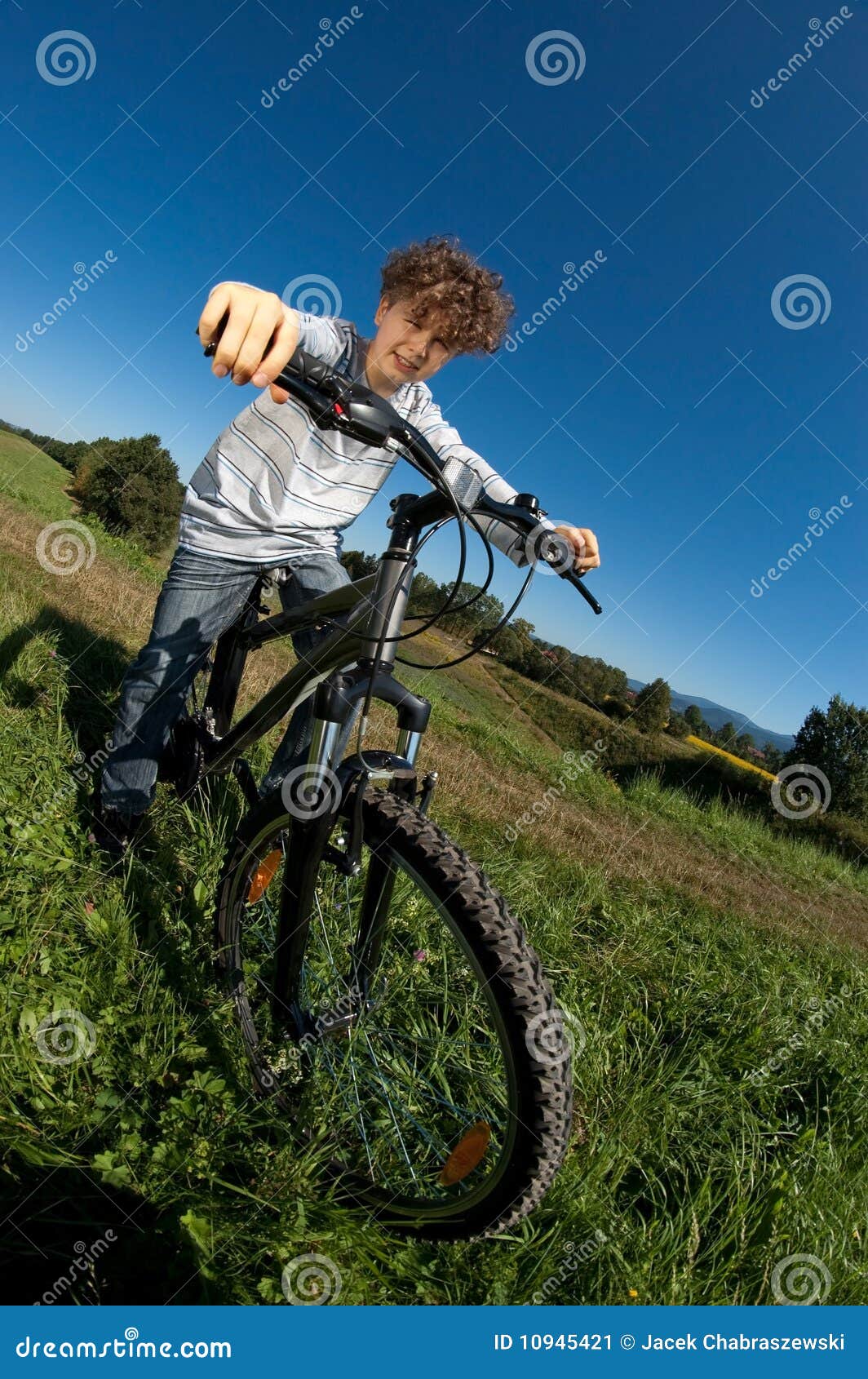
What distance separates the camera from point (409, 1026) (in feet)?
6.95

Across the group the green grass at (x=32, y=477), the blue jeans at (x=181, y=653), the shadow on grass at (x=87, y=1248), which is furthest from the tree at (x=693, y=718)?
the shadow on grass at (x=87, y=1248)

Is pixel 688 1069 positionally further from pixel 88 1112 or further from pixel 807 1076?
pixel 88 1112

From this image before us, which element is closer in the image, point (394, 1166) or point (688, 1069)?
point (394, 1166)

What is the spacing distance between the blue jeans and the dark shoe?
0.11ft

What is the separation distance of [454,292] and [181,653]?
1514mm

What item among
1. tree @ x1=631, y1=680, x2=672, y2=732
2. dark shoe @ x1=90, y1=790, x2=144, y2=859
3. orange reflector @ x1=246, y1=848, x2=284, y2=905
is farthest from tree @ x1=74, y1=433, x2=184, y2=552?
orange reflector @ x1=246, y1=848, x2=284, y2=905

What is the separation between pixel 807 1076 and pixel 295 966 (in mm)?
1988

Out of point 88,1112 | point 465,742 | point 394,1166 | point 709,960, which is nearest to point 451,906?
point 394,1166

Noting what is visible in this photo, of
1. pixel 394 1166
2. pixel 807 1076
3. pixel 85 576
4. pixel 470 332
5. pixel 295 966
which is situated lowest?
pixel 85 576

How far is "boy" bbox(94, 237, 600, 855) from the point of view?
6.59 ft

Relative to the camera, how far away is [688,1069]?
87.9 inches

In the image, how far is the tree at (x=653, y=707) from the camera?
50.2 feet

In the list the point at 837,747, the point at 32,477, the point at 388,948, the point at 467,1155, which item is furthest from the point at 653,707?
the point at 32,477

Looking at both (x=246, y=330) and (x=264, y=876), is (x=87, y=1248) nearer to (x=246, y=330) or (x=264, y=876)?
(x=264, y=876)
